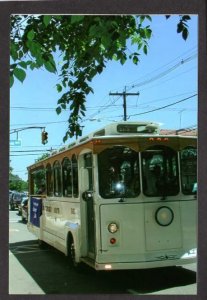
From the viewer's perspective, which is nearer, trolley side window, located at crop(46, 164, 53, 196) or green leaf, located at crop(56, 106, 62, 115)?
green leaf, located at crop(56, 106, 62, 115)

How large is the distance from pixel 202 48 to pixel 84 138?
6.97 feet

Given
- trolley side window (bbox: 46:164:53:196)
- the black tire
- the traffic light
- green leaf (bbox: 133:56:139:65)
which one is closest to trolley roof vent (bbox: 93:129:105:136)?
the traffic light

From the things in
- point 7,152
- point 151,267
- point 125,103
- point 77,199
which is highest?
point 125,103

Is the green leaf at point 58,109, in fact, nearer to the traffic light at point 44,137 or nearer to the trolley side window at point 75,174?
the traffic light at point 44,137

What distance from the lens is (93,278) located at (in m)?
6.83

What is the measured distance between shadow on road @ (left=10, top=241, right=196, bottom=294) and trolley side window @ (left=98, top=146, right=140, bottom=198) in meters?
0.99

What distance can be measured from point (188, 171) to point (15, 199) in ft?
6.92

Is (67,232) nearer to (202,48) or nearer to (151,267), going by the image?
(151,267)

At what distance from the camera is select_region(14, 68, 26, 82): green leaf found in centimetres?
515

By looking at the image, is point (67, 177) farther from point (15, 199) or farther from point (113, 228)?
point (15, 199)

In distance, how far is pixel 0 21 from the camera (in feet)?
18.2

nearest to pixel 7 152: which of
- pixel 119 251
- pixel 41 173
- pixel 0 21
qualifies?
pixel 0 21

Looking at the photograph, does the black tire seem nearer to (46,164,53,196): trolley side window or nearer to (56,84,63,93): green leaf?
(46,164,53,196): trolley side window

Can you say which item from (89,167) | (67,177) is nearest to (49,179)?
(67,177)
